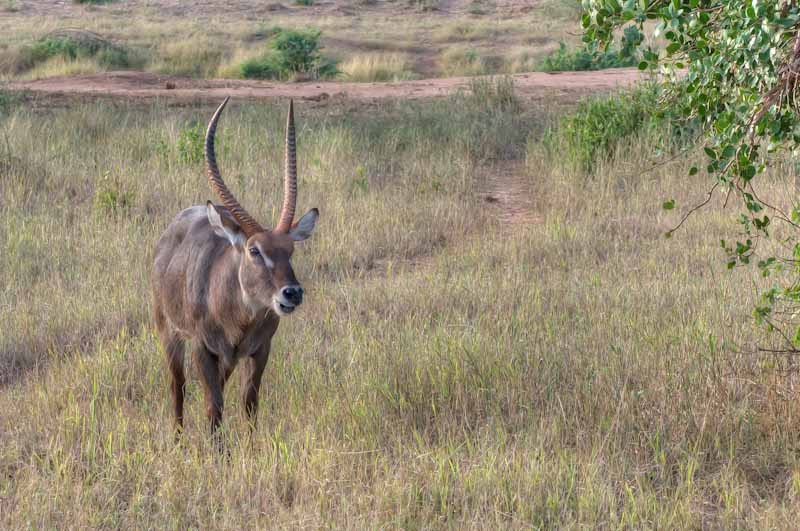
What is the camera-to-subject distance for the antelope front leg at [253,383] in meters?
5.04

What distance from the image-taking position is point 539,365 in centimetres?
554

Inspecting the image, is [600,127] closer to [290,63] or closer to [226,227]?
[226,227]

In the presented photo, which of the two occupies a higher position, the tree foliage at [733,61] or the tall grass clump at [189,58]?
the tree foliage at [733,61]

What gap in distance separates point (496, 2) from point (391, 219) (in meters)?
38.2

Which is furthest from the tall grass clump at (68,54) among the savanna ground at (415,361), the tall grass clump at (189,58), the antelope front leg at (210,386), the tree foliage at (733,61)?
the tree foliage at (733,61)

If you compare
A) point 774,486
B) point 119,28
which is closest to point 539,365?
point 774,486

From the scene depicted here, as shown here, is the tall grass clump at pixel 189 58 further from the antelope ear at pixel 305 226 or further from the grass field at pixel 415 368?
the antelope ear at pixel 305 226

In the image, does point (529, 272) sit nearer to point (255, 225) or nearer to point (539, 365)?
point (539, 365)

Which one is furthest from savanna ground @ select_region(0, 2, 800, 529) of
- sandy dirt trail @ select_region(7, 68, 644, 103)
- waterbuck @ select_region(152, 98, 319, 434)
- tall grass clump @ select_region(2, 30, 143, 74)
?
tall grass clump @ select_region(2, 30, 143, 74)

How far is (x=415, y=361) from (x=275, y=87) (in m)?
13.9

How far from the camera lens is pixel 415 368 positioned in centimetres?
541

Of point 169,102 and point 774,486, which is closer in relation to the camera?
Result: point 774,486

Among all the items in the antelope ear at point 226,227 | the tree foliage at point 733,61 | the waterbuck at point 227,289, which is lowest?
the waterbuck at point 227,289

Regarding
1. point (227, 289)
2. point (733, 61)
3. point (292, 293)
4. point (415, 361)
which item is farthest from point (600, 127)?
point (292, 293)
